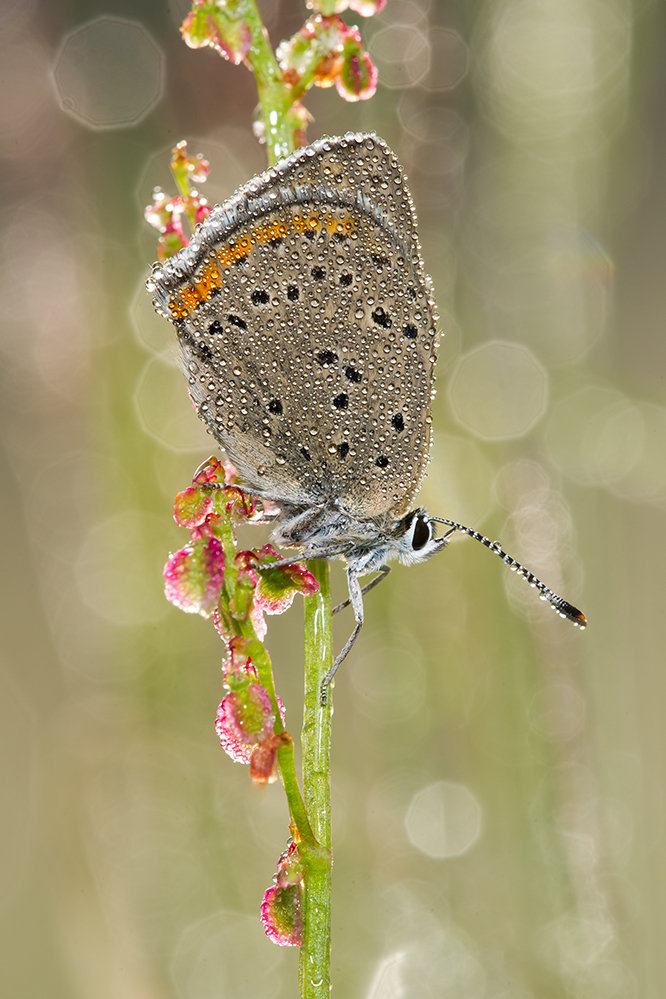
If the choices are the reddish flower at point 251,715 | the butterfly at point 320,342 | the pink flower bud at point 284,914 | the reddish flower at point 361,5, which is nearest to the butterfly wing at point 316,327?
the butterfly at point 320,342

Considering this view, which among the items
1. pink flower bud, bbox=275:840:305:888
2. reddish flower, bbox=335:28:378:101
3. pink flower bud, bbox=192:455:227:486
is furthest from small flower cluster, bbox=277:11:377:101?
pink flower bud, bbox=275:840:305:888

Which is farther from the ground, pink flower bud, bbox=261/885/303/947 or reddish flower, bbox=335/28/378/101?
reddish flower, bbox=335/28/378/101

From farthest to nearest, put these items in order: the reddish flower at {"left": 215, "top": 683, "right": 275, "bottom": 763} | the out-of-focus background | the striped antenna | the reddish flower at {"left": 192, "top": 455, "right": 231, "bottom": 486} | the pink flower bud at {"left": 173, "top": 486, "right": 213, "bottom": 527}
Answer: the out-of-focus background
the striped antenna
the reddish flower at {"left": 192, "top": 455, "right": 231, "bottom": 486}
the pink flower bud at {"left": 173, "top": 486, "right": 213, "bottom": 527}
the reddish flower at {"left": 215, "top": 683, "right": 275, "bottom": 763}

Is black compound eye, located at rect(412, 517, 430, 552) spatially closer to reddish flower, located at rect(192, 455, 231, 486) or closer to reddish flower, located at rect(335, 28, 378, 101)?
reddish flower, located at rect(192, 455, 231, 486)

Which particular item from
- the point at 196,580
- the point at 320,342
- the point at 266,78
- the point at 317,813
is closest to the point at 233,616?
the point at 196,580

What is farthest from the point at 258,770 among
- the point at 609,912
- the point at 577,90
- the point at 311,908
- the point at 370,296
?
the point at 577,90

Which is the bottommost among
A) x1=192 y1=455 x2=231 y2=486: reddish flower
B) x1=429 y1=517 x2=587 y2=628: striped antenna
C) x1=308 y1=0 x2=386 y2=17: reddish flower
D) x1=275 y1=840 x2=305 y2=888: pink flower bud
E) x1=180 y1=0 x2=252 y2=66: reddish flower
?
x1=275 y1=840 x2=305 y2=888: pink flower bud

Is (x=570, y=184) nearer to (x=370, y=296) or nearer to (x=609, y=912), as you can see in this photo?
(x=370, y=296)
